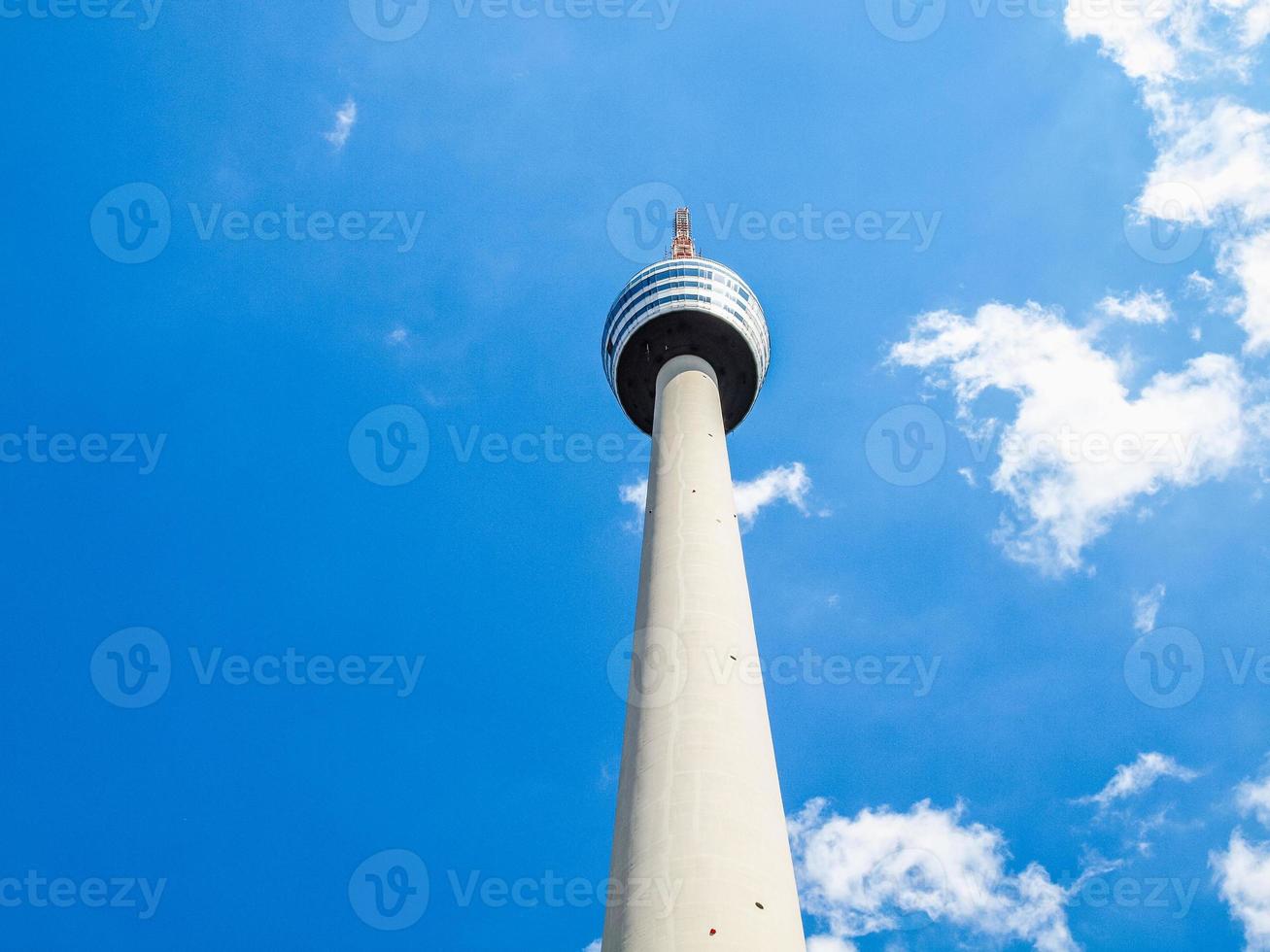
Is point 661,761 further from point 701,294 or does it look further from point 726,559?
point 701,294

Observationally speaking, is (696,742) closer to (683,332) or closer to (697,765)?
(697,765)

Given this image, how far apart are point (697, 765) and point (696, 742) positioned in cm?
98

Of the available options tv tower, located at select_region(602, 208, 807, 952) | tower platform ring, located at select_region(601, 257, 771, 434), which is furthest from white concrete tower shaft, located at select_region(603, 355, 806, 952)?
tower platform ring, located at select_region(601, 257, 771, 434)

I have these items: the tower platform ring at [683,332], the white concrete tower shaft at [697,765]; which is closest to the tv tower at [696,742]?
the white concrete tower shaft at [697,765]

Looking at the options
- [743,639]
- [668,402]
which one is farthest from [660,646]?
[668,402]

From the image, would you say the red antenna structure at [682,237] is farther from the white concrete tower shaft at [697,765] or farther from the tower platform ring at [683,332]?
the white concrete tower shaft at [697,765]

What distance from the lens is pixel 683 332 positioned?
6481 cm

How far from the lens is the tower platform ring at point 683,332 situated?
64750mm

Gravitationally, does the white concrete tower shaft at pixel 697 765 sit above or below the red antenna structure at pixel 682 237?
below

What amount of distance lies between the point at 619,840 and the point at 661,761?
2611 mm

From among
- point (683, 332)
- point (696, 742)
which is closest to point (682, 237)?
point (683, 332)

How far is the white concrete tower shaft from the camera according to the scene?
26578mm

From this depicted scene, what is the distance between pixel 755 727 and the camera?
34344mm

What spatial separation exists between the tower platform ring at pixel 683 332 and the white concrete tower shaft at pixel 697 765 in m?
19.1
